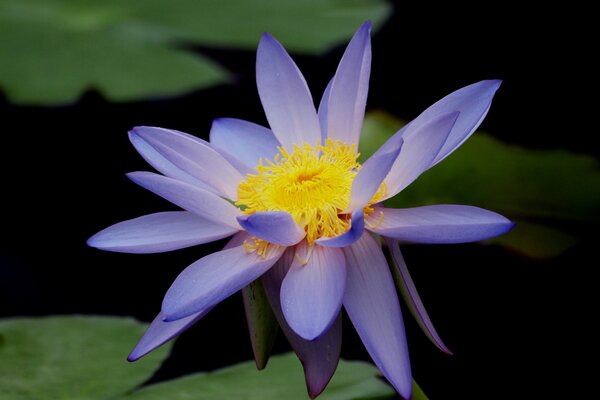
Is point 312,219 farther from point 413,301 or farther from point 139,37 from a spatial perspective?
point 139,37

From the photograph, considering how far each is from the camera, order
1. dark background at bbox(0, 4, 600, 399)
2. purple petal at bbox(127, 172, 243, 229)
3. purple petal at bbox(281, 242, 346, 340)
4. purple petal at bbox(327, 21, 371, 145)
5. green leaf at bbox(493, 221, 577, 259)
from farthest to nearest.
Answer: green leaf at bbox(493, 221, 577, 259)
dark background at bbox(0, 4, 600, 399)
purple petal at bbox(327, 21, 371, 145)
purple petal at bbox(127, 172, 243, 229)
purple petal at bbox(281, 242, 346, 340)

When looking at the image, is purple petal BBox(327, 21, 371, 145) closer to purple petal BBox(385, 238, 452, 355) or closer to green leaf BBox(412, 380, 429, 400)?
purple petal BBox(385, 238, 452, 355)

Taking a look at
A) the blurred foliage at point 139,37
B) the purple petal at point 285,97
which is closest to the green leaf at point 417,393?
the purple petal at point 285,97

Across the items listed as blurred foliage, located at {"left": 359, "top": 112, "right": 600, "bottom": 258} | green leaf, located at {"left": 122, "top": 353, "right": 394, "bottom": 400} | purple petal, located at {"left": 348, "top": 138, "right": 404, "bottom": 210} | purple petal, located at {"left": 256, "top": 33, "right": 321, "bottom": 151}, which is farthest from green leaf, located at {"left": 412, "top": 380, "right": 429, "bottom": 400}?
blurred foliage, located at {"left": 359, "top": 112, "right": 600, "bottom": 258}

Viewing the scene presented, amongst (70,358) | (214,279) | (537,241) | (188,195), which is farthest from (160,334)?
(537,241)

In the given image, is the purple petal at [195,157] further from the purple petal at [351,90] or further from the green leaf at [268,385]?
the green leaf at [268,385]

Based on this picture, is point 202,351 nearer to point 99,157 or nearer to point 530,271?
point 530,271
